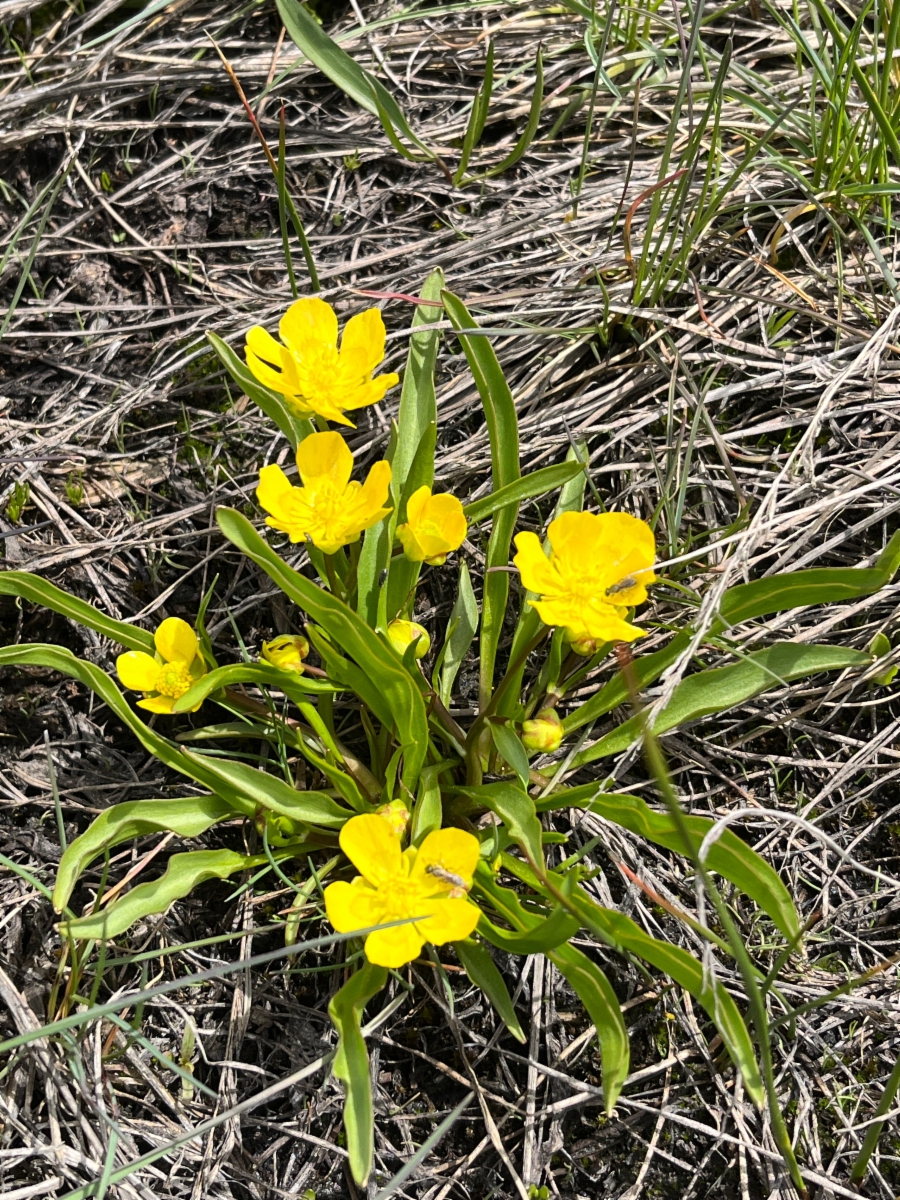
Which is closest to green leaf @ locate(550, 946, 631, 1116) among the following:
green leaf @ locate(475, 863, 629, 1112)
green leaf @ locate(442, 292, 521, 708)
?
green leaf @ locate(475, 863, 629, 1112)

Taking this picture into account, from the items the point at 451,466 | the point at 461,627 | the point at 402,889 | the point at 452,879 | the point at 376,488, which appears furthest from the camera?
the point at 451,466

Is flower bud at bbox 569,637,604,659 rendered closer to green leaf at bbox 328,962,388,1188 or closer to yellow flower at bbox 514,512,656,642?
yellow flower at bbox 514,512,656,642

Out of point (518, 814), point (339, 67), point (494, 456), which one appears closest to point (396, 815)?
point (518, 814)

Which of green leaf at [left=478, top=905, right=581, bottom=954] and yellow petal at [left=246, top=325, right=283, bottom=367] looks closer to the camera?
green leaf at [left=478, top=905, right=581, bottom=954]

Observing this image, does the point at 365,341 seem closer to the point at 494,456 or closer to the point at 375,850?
the point at 494,456

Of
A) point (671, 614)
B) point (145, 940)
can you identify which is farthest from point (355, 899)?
point (671, 614)

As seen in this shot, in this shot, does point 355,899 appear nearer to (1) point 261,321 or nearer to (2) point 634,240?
(1) point 261,321
